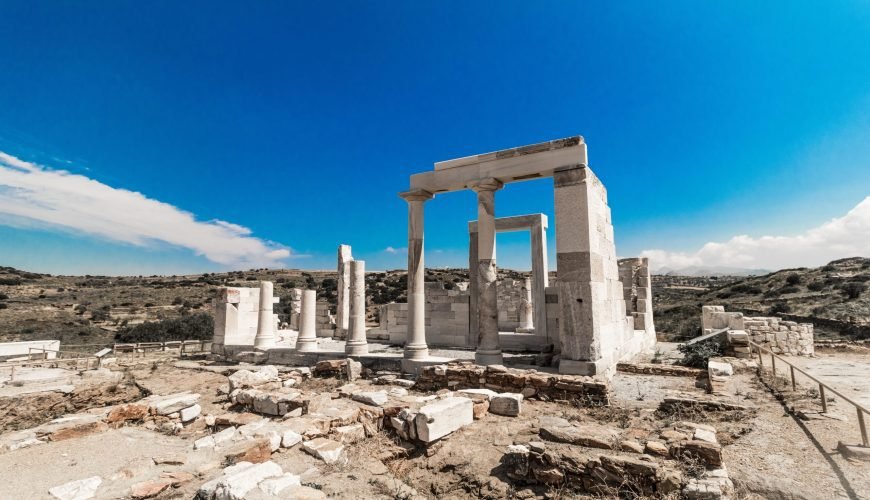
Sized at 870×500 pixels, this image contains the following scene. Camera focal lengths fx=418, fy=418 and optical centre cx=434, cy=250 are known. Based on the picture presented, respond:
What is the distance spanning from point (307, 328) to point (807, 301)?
33938 mm

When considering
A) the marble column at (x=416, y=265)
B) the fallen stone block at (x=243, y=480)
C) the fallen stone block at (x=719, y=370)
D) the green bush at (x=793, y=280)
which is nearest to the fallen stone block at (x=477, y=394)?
the fallen stone block at (x=243, y=480)

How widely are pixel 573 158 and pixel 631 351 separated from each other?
7059 mm

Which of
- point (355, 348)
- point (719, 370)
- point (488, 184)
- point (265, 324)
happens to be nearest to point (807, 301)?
point (719, 370)

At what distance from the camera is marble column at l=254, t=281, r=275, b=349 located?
16938 millimetres

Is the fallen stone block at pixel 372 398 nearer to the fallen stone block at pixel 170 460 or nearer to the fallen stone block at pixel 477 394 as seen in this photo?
the fallen stone block at pixel 477 394

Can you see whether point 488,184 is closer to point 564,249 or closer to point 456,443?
point 564,249

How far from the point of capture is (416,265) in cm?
1275

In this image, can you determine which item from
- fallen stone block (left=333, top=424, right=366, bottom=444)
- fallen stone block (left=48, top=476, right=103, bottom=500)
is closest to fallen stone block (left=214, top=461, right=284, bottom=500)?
fallen stone block (left=333, top=424, right=366, bottom=444)

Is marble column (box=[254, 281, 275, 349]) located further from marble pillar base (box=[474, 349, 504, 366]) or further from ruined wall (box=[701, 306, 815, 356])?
ruined wall (box=[701, 306, 815, 356])

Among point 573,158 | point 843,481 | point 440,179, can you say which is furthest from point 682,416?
point 440,179

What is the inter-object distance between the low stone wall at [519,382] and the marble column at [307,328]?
23.2 ft

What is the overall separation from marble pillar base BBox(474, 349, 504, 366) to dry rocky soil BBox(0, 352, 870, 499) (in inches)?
56.4

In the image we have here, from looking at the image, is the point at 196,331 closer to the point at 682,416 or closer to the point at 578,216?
the point at 578,216

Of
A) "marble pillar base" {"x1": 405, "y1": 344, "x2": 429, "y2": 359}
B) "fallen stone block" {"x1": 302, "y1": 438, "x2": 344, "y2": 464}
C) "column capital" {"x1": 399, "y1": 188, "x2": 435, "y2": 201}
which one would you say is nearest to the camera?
"fallen stone block" {"x1": 302, "y1": 438, "x2": 344, "y2": 464}
